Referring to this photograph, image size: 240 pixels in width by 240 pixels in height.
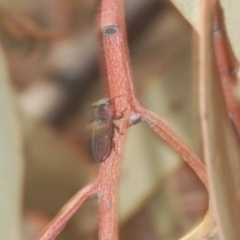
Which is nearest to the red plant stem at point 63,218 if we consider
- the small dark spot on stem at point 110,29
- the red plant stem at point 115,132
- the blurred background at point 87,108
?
the red plant stem at point 115,132

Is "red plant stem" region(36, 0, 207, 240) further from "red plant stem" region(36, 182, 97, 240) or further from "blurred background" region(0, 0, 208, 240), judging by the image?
"blurred background" region(0, 0, 208, 240)

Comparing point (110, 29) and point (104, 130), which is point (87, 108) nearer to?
point (104, 130)

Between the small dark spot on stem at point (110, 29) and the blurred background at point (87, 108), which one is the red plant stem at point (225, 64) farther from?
the blurred background at point (87, 108)

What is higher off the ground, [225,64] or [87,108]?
[87,108]

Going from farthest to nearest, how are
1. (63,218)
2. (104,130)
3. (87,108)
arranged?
(87,108)
(104,130)
(63,218)

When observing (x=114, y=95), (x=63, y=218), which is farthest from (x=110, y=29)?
(x=63, y=218)
